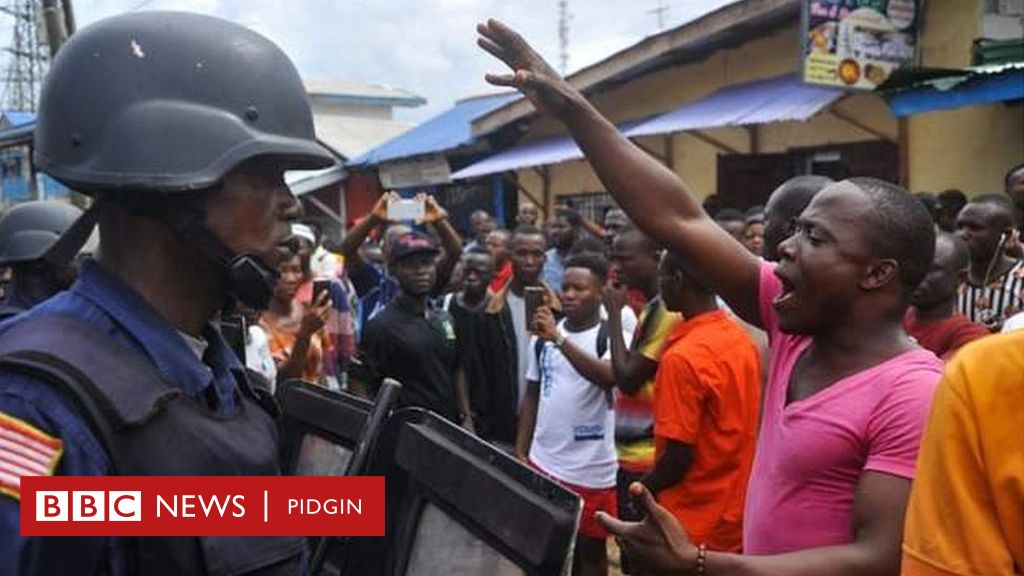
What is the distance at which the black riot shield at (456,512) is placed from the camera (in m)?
1.31

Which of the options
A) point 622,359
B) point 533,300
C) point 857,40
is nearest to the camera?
point 622,359

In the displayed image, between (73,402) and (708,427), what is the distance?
7.79 ft

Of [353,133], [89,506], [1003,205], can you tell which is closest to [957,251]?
[1003,205]

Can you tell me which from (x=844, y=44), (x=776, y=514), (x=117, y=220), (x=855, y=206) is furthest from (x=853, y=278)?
(x=844, y=44)

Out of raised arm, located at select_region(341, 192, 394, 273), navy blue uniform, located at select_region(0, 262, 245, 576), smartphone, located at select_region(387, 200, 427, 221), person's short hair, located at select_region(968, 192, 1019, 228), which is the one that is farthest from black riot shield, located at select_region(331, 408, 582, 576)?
smartphone, located at select_region(387, 200, 427, 221)

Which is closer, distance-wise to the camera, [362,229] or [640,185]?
[640,185]

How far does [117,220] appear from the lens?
1.55m

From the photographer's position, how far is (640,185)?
94.3 inches

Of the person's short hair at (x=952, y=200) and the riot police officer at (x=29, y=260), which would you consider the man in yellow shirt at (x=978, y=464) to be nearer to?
the riot police officer at (x=29, y=260)

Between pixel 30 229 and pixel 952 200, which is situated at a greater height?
pixel 30 229

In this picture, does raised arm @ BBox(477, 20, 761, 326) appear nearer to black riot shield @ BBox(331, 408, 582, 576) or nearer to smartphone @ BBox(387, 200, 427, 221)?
black riot shield @ BBox(331, 408, 582, 576)

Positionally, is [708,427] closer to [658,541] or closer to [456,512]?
[658,541]

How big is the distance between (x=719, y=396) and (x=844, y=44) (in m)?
5.16

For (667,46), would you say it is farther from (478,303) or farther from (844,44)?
(478,303)
